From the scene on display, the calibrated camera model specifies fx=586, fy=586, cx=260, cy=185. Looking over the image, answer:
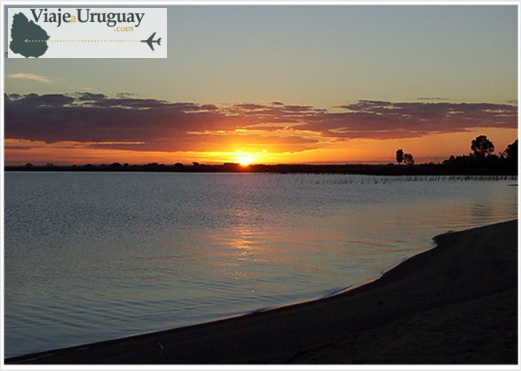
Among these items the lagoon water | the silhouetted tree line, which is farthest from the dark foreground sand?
the silhouetted tree line

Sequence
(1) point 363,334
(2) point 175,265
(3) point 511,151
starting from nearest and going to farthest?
(1) point 363,334 < (2) point 175,265 < (3) point 511,151

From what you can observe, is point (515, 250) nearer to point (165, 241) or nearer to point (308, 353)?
point (308, 353)

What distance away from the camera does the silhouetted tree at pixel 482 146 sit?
172 metres

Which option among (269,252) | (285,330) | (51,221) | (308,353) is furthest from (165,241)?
(308,353)

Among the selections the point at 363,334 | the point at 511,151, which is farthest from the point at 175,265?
the point at 511,151

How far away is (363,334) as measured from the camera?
9547mm

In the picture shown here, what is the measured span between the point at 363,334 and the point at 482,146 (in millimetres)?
175360

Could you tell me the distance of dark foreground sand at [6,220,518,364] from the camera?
8211 millimetres

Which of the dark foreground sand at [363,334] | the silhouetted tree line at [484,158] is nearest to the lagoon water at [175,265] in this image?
the dark foreground sand at [363,334]

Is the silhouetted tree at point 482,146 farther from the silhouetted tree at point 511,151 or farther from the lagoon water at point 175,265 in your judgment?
the lagoon water at point 175,265

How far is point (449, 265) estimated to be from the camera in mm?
16688

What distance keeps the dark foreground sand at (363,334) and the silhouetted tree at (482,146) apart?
169 m

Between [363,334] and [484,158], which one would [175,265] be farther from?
[484,158]

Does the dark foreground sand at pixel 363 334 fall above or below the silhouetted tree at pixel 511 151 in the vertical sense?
below
